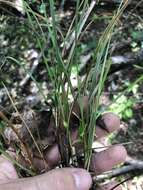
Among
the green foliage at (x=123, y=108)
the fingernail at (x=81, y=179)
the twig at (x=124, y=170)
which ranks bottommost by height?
the twig at (x=124, y=170)

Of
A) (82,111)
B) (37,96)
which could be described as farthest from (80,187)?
(37,96)

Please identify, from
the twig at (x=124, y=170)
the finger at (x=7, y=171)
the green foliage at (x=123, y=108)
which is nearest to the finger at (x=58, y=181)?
the finger at (x=7, y=171)

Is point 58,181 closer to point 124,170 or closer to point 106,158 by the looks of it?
point 106,158

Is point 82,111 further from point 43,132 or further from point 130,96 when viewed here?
point 130,96

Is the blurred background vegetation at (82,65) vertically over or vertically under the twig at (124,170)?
over

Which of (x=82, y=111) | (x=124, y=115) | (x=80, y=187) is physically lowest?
(x=124, y=115)

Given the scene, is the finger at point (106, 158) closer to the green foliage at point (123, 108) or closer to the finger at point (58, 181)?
the finger at point (58, 181)
